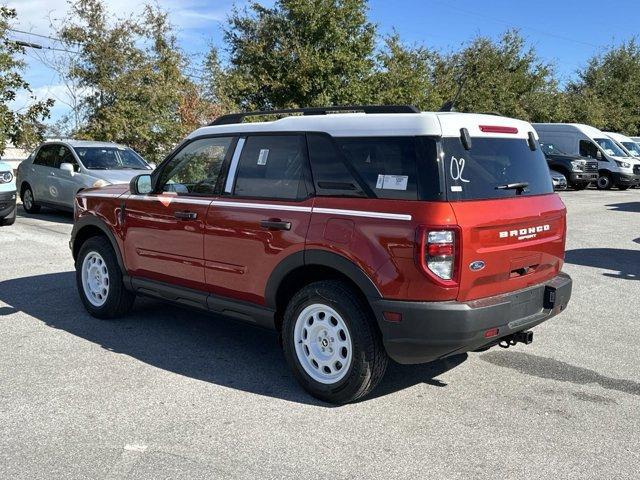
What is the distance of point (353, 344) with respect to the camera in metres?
4.01

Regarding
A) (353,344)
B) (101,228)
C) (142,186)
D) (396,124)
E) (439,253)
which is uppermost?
(396,124)

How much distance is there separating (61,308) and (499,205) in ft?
14.8

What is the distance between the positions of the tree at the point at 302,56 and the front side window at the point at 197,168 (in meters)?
13.9

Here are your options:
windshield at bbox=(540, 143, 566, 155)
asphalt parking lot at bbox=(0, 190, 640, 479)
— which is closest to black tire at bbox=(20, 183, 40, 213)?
asphalt parking lot at bbox=(0, 190, 640, 479)

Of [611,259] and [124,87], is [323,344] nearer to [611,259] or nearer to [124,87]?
[611,259]

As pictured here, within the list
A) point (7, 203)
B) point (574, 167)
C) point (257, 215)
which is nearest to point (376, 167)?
point (257, 215)

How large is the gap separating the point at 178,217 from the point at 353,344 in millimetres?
1897

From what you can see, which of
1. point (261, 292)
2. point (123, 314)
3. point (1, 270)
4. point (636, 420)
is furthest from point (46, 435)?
point (1, 270)

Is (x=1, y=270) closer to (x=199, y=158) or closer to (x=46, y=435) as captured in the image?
(x=199, y=158)

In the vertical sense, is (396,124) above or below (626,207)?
above

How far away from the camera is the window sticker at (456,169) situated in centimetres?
379

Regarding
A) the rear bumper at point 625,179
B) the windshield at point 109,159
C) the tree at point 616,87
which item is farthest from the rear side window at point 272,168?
the tree at point 616,87

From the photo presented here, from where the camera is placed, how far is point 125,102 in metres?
17.1

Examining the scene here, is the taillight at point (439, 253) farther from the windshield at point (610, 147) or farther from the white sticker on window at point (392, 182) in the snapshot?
the windshield at point (610, 147)
